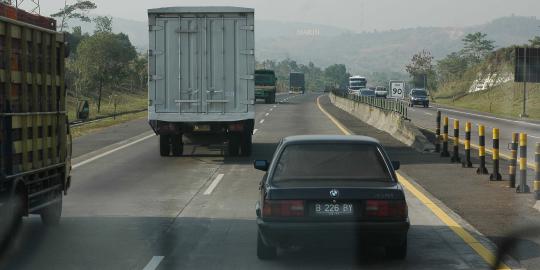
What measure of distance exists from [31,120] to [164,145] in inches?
485

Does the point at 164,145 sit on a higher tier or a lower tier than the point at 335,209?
lower

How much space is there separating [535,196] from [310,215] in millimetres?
6595

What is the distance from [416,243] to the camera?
1018 cm

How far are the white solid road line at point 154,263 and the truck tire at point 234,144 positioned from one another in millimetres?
13148

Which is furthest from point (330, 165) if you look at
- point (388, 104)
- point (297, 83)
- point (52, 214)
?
point (297, 83)

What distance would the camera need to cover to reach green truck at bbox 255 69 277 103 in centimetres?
7181

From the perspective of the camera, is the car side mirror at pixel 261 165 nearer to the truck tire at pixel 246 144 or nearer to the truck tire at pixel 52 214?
the truck tire at pixel 52 214

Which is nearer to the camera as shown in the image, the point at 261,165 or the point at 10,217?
the point at 10,217

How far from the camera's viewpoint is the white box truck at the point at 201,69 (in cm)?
2102

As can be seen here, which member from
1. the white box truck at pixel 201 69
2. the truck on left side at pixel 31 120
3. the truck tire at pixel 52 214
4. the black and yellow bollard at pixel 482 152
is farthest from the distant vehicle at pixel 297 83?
the truck tire at pixel 52 214

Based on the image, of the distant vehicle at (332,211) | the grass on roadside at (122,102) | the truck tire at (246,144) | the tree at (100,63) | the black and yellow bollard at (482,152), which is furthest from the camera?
the grass on roadside at (122,102)

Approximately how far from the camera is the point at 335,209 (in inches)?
332

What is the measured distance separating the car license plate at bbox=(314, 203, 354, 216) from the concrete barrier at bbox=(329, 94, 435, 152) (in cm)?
1621

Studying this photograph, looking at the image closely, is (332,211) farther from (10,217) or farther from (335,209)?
(10,217)
